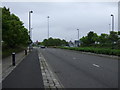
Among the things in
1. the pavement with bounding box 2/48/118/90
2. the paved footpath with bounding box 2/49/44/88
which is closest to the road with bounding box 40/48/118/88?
the pavement with bounding box 2/48/118/90

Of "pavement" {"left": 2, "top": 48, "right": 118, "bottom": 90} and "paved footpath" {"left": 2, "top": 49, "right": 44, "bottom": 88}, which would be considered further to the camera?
"pavement" {"left": 2, "top": 48, "right": 118, "bottom": 90}

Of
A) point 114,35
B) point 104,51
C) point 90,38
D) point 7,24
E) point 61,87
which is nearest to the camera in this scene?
point 61,87

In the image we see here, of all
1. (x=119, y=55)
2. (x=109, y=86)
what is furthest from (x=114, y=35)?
(x=109, y=86)

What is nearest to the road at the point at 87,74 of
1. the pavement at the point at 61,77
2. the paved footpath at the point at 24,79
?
the pavement at the point at 61,77

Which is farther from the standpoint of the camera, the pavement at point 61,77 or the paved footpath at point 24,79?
the pavement at point 61,77

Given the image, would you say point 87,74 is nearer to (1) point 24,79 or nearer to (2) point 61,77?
(2) point 61,77

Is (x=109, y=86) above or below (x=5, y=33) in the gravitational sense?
below

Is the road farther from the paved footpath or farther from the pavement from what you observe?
the paved footpath

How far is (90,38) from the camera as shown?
8906 cm

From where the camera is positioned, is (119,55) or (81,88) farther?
(119,55)

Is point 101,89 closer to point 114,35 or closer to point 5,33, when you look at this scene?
point 5,33

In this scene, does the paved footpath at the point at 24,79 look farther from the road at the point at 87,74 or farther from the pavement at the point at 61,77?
the road at the point at 87,74

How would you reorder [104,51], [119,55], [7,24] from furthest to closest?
1. [104,51]
2. [119,55]
3. [7,24]

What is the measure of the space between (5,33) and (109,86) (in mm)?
16502
